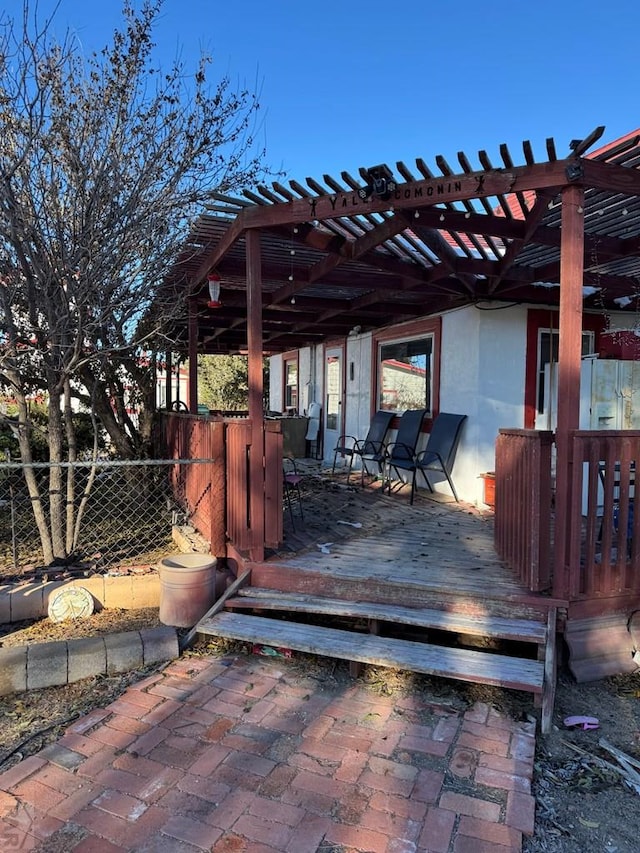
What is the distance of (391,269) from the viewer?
4430 mm

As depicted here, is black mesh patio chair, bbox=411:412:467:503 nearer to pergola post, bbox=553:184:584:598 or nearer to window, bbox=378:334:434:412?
window, bbox=378:334:434:412

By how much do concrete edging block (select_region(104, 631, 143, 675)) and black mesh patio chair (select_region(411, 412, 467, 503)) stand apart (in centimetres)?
327

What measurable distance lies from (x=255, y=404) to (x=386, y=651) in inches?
66.1

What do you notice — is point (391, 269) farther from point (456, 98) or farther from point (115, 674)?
point (115, 674)

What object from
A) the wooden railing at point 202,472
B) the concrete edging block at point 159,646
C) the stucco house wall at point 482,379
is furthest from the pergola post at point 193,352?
the concrete edging block at point 159,646

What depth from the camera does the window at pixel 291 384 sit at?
1067cm

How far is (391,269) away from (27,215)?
8.90ft

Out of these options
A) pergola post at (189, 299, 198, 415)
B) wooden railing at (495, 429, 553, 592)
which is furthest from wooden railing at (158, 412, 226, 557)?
wooden railing at (495, 429, 553, 592)

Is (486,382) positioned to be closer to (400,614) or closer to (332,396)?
(400,614)

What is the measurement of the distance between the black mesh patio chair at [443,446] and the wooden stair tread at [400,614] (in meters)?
2.50

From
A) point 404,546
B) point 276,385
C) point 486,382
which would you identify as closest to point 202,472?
point 404,546

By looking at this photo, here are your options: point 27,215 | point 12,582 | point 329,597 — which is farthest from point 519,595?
point 27,215

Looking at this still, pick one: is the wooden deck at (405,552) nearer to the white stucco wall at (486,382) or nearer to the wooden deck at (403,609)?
the wooden deck at (403,609)

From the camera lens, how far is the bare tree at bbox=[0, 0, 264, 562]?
11.5 feet
